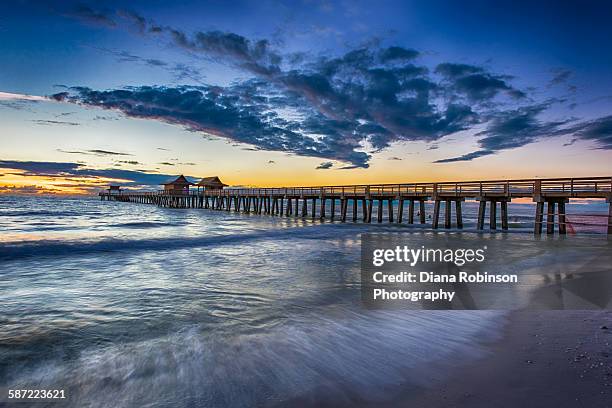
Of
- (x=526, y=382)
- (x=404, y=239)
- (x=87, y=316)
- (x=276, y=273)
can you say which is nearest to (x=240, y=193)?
(x=404, y=239)

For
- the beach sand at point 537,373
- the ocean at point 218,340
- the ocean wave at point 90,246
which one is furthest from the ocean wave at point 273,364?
the ocean wave at point 90,246

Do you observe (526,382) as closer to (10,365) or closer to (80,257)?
(10,365)

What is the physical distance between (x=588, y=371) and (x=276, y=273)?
821 centimetres

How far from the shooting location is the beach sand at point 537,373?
3.29 metres

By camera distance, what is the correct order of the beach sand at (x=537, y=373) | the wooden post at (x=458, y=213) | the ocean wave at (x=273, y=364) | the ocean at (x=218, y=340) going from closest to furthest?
the beach sand at (x=537, y=373)
the ocean wave at (x=273, y=364)
the ocean at (x=218, y=340)
the wooden post at (x=458, y=213)

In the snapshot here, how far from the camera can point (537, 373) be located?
3779 mm

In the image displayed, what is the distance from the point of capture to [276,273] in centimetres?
1086

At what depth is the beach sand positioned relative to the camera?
3.29m

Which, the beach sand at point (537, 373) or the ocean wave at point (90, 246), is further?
the ocean wave at point (90, 246)

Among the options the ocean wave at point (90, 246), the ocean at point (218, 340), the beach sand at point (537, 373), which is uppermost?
the beach sand at point (537, 373)

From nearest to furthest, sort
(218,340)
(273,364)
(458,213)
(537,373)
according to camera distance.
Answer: (537,373), (273,364), (218,340), (458,213)

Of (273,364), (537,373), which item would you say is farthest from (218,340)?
(537,373)

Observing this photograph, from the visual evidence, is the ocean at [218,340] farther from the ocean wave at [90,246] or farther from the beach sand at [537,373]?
the ocean wave at [90,246]

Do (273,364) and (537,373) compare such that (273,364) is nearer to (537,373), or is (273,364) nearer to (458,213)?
(537,373)
